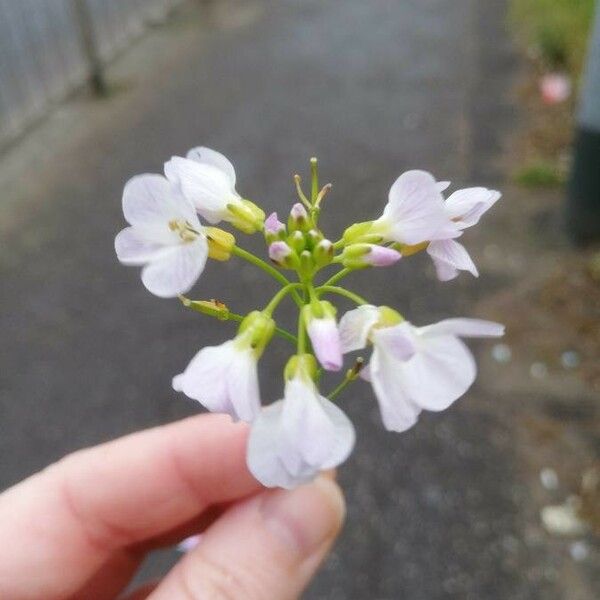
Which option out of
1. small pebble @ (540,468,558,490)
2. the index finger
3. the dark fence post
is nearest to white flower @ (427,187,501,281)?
the index finger

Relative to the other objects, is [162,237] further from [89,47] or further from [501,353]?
[89,47]

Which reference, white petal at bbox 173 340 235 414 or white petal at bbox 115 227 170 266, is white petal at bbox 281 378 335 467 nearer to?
white petal at bbox 173 340 235 414

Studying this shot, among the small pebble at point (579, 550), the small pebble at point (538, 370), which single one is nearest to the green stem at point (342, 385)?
the small pebble at point (579, 550)

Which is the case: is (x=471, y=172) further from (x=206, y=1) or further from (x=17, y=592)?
(x=206, y=1)

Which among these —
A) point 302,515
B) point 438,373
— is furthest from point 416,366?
point 302,515

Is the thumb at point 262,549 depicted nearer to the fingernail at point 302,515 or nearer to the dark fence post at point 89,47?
the fingernail at point 302,515

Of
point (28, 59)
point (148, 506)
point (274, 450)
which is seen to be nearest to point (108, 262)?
point (28, 59)
